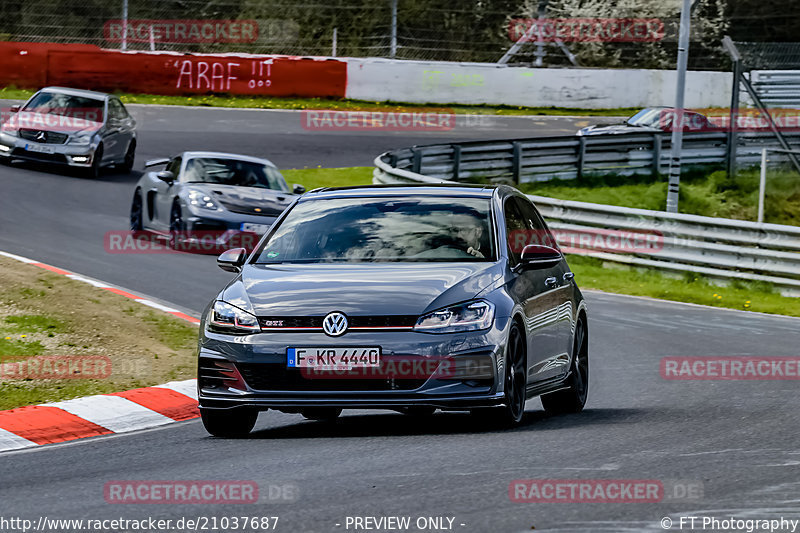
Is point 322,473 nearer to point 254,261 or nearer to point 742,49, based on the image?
point 254,261

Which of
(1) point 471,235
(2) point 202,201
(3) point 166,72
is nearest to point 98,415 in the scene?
(1) point 471,235

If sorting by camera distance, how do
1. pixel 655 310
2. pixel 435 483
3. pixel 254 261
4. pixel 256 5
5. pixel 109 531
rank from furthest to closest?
pixel 256 5 < pixel 655 310 < pixel 254 261 < pixel 435 483 < pixel 109 531

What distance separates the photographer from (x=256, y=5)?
52625 millimetres

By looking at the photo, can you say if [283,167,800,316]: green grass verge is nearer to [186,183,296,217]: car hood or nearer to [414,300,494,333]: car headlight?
[186,183,296,217]: car hood

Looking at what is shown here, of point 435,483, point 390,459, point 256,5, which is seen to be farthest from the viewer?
point 256,5

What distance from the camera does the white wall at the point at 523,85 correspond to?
137 feet

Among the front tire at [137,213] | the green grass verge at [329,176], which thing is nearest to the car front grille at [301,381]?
the front tire at [137,213]

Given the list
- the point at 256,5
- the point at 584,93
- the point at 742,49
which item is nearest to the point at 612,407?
the point at 742,49

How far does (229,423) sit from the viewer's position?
8.71m

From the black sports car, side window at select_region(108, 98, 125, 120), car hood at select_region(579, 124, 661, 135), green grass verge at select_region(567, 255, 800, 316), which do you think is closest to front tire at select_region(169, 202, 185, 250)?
the black sports car

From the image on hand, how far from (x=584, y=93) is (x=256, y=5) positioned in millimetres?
14653

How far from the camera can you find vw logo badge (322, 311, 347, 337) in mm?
7934

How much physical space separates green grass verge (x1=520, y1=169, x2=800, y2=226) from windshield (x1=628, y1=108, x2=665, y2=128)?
2806mm

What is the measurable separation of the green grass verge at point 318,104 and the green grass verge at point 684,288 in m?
18.8
